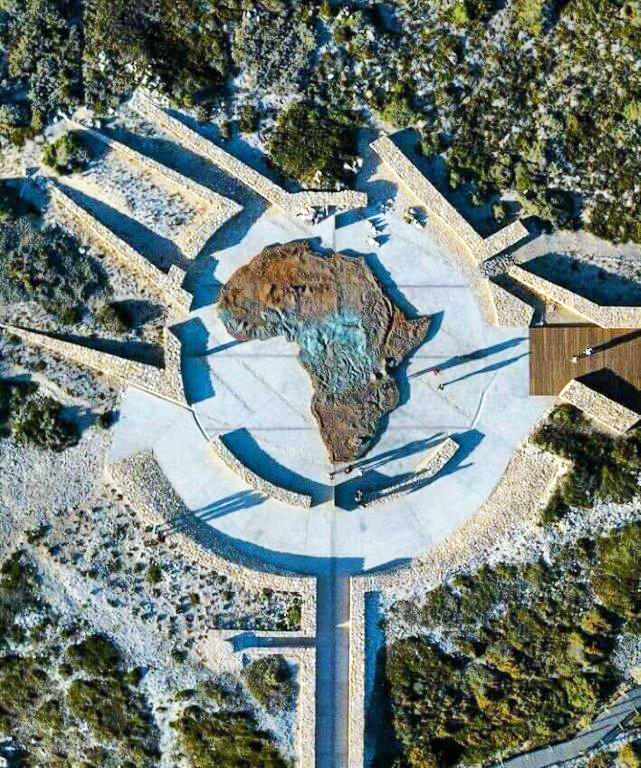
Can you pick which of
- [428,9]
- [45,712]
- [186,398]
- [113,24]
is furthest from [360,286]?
[45,712]

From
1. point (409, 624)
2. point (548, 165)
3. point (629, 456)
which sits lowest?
point (409, 624)

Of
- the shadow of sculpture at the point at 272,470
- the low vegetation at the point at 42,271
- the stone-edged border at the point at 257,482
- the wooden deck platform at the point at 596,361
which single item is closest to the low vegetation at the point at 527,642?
the wooden deck platform at the point at 596,361

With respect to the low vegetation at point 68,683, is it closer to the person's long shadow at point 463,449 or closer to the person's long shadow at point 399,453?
the person's long shadow at point 399,453

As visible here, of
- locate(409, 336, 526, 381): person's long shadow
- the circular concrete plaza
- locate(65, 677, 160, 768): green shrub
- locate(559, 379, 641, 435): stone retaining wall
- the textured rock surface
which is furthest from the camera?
locate(409, 336, 526, 381): person's long shadow

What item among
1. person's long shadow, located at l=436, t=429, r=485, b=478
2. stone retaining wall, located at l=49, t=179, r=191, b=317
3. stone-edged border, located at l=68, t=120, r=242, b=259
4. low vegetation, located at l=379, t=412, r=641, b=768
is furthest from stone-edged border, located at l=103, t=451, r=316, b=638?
stone-edged border, located at l=68, t=120, r=242, b=259

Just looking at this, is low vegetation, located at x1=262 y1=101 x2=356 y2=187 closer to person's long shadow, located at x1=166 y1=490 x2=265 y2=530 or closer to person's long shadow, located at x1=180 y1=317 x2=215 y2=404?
person's long shadow, located at x1=180 y1=317 x2=215 y2=404

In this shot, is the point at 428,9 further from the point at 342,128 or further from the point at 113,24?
the point at 113,24

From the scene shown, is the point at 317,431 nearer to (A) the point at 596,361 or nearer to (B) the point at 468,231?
(B) the point at 468,231

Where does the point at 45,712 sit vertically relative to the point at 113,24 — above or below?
below
